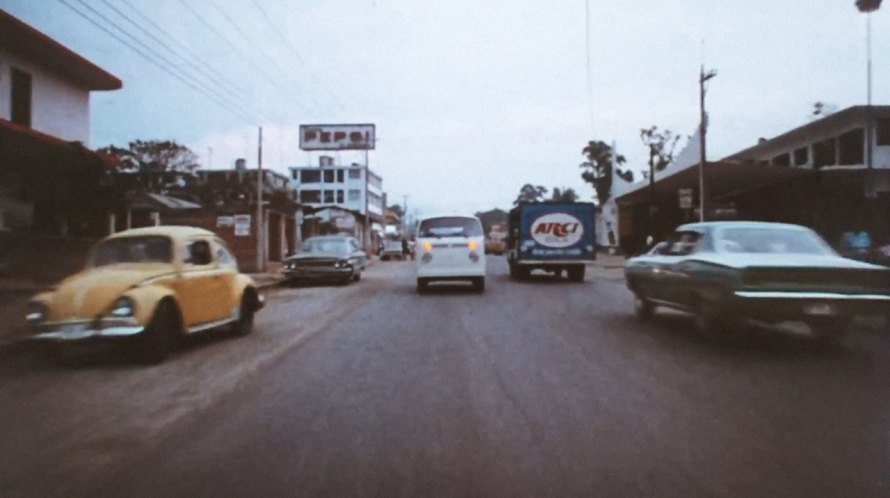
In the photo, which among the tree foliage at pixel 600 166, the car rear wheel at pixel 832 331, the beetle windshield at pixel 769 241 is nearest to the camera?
the car rear wheel at pixel 832 331

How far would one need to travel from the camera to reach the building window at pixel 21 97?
18734mm

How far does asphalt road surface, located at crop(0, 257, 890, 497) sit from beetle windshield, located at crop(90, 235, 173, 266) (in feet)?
4.22

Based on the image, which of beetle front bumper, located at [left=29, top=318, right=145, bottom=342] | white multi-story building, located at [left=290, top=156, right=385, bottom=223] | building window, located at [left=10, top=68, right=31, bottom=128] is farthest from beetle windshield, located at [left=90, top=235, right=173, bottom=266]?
white multi-story building, located at [left=290, top=156, right=385, bottom=223]

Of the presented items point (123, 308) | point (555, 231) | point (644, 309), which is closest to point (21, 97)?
point (123, 308)

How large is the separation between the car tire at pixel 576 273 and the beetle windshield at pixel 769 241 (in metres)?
14.0

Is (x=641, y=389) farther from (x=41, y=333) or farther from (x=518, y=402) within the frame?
(x=41, y=333)

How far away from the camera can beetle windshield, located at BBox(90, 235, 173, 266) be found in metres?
10.1

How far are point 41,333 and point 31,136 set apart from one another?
8.49 meters

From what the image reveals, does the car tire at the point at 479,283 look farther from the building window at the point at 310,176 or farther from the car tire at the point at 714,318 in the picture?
the building window at the point at 310,176

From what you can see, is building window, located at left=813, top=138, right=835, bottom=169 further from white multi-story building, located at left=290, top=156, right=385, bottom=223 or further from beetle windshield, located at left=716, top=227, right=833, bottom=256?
white multi-story building, located at left=290, top=156, right=385, bottom=223

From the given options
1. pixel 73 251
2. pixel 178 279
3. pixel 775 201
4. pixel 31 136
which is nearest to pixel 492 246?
pixel 775 201

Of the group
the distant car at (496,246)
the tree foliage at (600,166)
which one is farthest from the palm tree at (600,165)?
the distant car at (496,246)

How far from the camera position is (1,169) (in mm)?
17438

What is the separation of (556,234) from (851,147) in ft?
61.8
